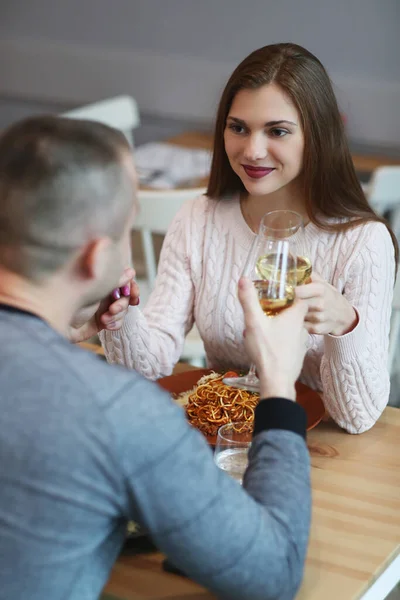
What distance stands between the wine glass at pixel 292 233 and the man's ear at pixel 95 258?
395mm

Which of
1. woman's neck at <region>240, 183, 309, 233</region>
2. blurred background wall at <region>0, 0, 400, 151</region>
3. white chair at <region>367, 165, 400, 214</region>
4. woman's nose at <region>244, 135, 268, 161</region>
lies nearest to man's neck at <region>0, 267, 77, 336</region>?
woman's nose at <region>244, 135, 268, 161</region>

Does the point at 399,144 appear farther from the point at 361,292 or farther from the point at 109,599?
the point at 109,599

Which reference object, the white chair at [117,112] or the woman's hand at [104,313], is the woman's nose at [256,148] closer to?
the woman's hand at [104,313]

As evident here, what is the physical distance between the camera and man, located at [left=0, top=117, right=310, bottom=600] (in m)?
0.93

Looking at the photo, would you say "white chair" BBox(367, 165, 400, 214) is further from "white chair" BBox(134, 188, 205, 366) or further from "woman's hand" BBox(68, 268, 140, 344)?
"woman's hand" BBox(68, 268, 140, 344)

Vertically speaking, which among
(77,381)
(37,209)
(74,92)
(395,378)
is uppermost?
(37,209)

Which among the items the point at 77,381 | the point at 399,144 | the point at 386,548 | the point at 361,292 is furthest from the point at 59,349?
the point at 399,144

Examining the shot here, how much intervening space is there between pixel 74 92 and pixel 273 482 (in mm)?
3819

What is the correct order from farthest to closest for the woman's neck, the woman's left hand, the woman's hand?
the woman's neck
the woman's hand
the woman's left hand

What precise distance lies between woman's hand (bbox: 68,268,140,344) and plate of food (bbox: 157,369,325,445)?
0.18 metres

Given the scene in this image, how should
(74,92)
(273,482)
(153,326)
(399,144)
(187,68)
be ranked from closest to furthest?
(273,482) → (153,326) → (399,144) → (187,68) → (74,92)

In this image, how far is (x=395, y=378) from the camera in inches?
131

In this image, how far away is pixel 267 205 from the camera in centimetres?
196

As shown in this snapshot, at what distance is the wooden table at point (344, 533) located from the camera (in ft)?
4.02
